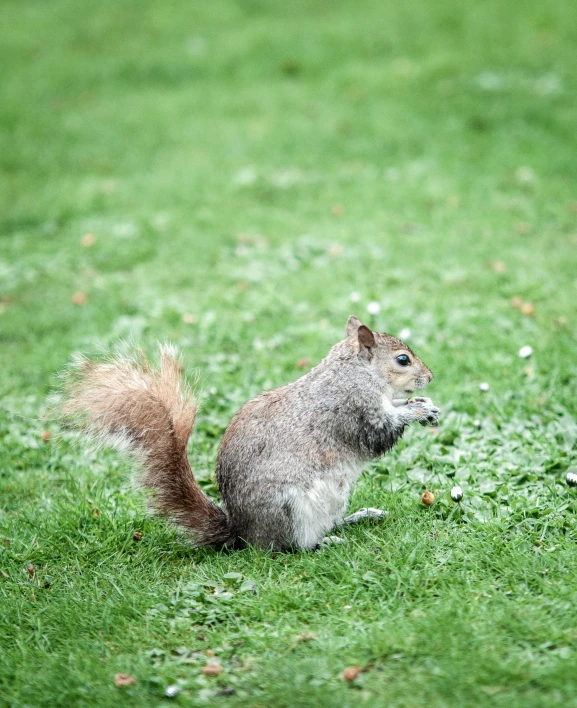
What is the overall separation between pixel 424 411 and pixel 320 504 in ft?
1.75

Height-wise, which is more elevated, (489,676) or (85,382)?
(85,382)

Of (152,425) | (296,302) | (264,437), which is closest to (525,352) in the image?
(296,302)

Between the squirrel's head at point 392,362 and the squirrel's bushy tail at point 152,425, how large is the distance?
2.23 feet

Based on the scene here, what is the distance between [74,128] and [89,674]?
7214mm

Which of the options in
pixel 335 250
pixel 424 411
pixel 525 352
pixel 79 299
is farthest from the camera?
pixel 335 250

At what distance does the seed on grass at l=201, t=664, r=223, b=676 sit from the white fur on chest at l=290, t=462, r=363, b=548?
596 mm

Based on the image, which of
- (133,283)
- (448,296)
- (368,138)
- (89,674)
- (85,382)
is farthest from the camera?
(368,138)

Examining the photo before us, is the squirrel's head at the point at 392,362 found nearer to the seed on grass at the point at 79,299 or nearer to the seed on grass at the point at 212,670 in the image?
the seed on grass at the point at 212,670

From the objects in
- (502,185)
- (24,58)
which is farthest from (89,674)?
(24,58)

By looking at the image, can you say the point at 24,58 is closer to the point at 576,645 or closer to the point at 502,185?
the point at 502,185

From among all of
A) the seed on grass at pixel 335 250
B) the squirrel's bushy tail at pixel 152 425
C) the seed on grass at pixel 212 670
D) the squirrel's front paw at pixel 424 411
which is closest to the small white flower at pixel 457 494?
the squirrel's front paw at pixel 424 411

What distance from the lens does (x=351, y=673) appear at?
7.78ft

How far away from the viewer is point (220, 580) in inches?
114

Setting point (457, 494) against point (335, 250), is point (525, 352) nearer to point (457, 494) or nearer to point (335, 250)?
point (457, 494)
